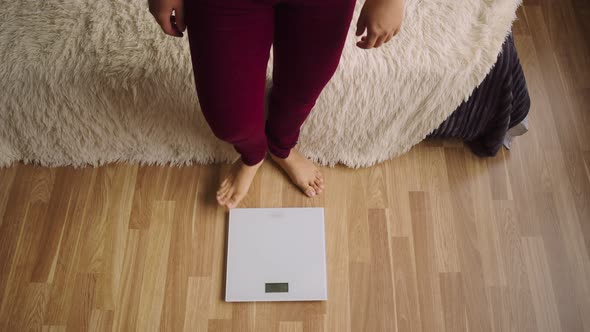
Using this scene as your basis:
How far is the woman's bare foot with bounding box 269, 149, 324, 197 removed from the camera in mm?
1134

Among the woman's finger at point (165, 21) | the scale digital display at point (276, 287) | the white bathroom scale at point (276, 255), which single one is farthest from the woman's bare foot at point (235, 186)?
the woman's finger at point (165, 21)

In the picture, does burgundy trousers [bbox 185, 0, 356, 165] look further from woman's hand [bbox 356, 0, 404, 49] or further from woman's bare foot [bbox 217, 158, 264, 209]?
woman's bare foot [bbox 217, 158, 264, 209]

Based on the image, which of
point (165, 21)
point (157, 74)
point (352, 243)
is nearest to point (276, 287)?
point (352, 243)

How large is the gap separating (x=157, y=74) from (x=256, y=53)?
376 millimetres

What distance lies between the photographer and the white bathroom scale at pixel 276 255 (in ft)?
3.46

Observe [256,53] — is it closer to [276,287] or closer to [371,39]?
[371,39]

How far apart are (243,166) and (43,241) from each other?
514mm

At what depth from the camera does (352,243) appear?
A: 1.12 meters

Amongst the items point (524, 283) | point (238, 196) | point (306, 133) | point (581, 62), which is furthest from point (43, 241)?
point (581, 62)

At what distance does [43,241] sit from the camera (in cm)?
111

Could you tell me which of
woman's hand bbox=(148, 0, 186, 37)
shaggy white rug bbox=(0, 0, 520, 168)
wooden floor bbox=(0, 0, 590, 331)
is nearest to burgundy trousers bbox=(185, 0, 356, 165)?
woman's hand bbox=(148, 0, 186, 37)

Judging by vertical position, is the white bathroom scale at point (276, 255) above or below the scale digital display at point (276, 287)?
above

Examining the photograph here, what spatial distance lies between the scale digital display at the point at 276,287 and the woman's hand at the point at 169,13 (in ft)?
2.02

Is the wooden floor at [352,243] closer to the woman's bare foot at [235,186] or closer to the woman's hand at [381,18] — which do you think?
the woman's bare foot at [235,186]
